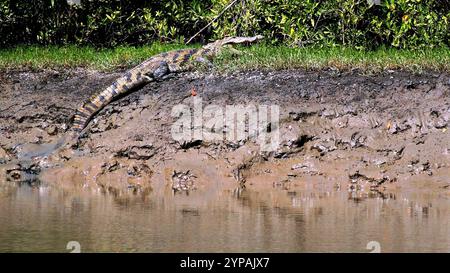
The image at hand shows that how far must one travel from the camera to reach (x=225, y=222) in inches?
328

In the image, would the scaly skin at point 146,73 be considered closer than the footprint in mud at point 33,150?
No

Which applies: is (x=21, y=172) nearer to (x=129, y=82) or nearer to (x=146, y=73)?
(x=129, y=82)

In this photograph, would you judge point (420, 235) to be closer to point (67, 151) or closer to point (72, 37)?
point (67, 151)

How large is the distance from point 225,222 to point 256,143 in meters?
2.90

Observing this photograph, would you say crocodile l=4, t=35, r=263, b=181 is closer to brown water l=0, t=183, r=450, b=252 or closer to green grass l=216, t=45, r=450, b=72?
green grass l=216, t=45, r=450, b=72

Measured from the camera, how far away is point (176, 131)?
11422 mm

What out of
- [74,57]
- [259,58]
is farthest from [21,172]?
[259,58]

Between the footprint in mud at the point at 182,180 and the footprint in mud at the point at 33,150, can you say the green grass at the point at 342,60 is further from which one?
the footprint in mud at the point at 33,150

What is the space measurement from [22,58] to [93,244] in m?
6.36

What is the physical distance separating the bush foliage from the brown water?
149 inches

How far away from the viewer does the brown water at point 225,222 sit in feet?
24.2


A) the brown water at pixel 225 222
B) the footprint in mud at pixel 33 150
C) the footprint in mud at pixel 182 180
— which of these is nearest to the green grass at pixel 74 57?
the footprint in mud at pixel 33 150

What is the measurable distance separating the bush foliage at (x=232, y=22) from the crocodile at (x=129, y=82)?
1.05m

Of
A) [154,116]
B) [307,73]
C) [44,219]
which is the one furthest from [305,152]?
[44,219]
